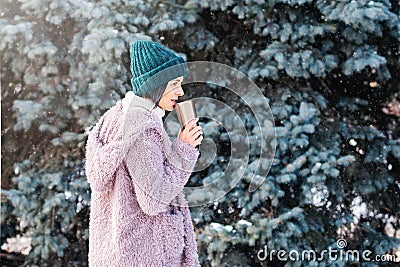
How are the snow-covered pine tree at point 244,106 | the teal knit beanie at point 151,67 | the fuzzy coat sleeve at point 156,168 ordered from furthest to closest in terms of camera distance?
the snow-covered pine tree at point 244,106, the teal knit beanie at point 151,67, the fuzzy coat sleeve at point 156,168

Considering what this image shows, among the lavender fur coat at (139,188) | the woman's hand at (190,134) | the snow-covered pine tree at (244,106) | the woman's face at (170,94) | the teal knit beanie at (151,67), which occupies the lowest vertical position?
the snow-covered pine tree at (244,106)

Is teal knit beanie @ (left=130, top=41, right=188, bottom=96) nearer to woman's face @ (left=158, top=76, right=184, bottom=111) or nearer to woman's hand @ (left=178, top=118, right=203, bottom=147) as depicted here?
woman's face @ (left=158, top=76, right=184, bottom=111)

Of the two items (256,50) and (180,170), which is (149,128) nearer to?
(180,170)

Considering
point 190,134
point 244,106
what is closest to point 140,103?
point 190,134

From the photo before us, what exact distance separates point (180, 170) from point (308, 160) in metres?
1.62

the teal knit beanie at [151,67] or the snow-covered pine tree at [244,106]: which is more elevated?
the teal knit beanie at [151,67]

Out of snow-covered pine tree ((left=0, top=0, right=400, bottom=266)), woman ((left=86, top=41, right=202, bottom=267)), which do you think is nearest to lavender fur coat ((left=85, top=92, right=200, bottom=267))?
woman ((left=86, top=41, right=202, bottom=267))

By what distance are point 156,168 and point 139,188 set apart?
2.7 inches

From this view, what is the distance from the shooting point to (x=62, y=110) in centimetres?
330

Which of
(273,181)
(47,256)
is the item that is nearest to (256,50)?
(273,181)

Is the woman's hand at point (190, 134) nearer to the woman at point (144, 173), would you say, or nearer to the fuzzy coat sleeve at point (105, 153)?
the woman at point (144, 173)

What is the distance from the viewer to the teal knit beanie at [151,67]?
5.40ft

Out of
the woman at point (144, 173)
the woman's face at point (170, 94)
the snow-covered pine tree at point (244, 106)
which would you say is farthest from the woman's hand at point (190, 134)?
the snow-covered pine tree at point (244, 106)

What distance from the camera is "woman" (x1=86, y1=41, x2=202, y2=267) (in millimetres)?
1567
